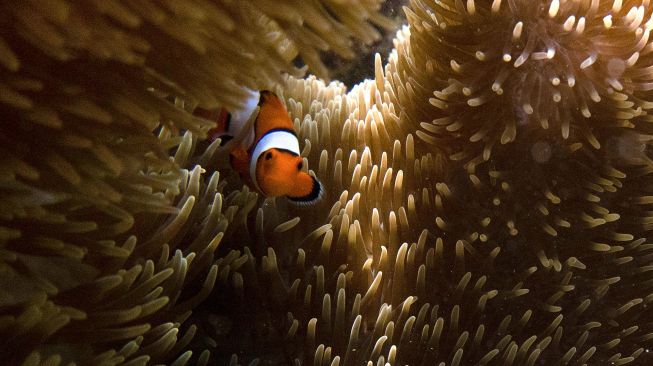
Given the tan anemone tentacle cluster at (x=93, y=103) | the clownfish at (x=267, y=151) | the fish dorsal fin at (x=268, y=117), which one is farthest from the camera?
the fish dorsal fin at (x=268, y=117)

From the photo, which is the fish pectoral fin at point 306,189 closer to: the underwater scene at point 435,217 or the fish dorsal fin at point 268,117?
the underwater scene at point 435,217

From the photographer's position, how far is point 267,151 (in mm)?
1655

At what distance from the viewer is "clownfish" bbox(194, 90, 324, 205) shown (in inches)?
63.9

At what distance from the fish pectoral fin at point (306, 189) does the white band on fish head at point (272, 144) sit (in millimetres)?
81

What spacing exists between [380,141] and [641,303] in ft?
3.21

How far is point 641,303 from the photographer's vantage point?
1992 millimetres

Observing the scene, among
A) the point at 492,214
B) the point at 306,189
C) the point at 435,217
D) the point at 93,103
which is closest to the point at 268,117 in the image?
the point at 306,189

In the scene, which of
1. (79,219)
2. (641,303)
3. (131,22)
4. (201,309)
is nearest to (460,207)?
(641,303)

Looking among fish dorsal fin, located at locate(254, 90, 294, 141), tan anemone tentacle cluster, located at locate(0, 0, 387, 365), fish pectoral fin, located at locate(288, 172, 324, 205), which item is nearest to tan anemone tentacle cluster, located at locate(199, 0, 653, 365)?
fish pectoral fin, located at locate(288, 172, 324, 205)

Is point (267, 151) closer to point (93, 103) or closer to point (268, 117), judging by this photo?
point (268, 117)

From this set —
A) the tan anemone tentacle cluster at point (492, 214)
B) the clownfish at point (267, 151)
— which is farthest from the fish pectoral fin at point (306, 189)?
the tan anemone tentacle cluster at point (492, 214)

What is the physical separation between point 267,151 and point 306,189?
14 cm

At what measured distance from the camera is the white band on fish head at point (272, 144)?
169 cm

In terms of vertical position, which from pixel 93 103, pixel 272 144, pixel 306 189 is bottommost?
pixel 93 103
